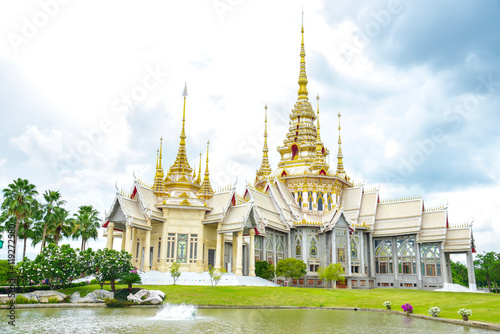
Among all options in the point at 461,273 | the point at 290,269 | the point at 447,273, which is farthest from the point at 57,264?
the point at 461,273

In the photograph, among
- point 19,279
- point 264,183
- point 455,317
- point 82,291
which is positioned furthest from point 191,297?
point 264,183

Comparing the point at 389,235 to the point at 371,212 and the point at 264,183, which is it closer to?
the point at 371,212

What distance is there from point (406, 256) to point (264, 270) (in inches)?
664

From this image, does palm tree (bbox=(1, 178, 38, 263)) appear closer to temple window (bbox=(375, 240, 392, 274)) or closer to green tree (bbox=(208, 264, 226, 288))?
green tree (bbox=(208, 264, 226, 288))

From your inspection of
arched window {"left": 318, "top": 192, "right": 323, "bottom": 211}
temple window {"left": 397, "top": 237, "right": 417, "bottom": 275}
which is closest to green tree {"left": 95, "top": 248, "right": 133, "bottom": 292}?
arched window {"left": 318, "top": 192, "right": 323, "bottom": 211}

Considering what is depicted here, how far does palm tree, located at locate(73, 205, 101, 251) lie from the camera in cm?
4694

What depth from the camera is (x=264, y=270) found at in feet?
141

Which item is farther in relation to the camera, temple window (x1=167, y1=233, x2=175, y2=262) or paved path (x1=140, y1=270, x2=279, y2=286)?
temple window (x1=167, y1=233, x2=175, y2=262)

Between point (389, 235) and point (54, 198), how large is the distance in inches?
1359

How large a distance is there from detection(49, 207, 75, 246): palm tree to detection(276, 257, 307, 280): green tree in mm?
20366

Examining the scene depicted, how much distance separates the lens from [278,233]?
49.8 m

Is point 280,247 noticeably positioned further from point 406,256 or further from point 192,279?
point 192,279

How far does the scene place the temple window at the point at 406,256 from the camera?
48.8 meters

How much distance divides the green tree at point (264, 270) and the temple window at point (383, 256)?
14.4 m
